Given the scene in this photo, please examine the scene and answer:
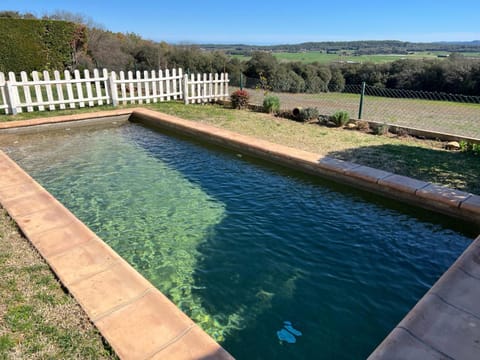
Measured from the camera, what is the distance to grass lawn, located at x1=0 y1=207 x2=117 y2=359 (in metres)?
2.03

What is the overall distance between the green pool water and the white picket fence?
322 centimetres

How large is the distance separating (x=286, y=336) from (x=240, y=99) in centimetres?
898

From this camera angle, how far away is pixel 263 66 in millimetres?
22891

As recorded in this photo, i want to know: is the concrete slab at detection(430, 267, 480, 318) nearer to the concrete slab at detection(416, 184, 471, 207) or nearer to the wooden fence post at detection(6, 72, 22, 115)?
the concrete slab at detection(416, 184, 471, 207)

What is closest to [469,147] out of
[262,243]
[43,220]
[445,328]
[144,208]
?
[262,243]

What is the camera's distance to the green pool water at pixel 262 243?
105 inches

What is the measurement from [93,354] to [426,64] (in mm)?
21459

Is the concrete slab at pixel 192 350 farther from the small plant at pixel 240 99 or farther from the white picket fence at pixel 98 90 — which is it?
the small plant at pixel 240 99

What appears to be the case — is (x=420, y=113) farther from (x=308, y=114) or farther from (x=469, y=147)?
(x=469, y=147)

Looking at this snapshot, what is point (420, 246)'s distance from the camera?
377 centimetres

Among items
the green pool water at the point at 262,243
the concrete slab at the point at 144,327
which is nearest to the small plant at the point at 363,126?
the green pool water at the point at 262,243

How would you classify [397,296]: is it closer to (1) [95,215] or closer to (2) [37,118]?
(1) [95,215]

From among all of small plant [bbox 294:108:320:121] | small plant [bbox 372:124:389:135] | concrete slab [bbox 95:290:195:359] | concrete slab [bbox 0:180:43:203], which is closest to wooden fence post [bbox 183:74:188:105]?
small plant [bbox 294:108:320:121]

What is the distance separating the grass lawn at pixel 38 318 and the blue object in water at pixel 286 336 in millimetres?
1175
